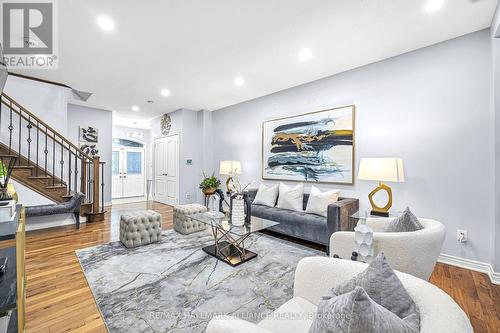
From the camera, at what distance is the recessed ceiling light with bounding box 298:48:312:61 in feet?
10.3

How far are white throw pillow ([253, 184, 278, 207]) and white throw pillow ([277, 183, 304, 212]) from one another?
0.19m

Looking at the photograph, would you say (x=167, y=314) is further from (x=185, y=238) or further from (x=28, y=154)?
(x=28, y=154)

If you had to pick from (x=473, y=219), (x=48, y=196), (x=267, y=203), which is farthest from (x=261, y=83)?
(x=48, y=196)

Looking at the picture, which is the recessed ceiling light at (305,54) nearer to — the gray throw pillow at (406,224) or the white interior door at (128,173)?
the gray throw pillow at (406,224)

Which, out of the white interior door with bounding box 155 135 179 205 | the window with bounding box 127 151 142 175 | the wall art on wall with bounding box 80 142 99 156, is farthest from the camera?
the window with bounding box 127 151 142 175

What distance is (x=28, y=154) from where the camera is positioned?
4.35 meters

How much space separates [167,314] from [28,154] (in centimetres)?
455

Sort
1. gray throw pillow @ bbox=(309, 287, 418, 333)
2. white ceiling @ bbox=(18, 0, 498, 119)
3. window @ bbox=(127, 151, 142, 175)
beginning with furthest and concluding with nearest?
1. window @ bbox=(127, 151, 142, 175)
2. white ceiling @ bbox=(18, 0, 498, 119)
3. gray throw pillow @ bbox=(309, 287, 418, 333)

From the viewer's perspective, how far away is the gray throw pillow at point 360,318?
636mm

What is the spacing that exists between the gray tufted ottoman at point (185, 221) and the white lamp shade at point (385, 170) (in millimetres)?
2676

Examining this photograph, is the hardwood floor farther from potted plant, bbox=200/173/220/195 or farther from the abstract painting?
potted plant, bbox=200/173/220/195

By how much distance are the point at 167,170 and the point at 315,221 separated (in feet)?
16.4

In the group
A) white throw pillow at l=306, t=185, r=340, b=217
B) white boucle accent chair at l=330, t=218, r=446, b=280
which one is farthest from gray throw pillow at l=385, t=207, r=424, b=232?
white throw pillow at l=306, t=185, r=340, b=217

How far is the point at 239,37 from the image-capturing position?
2.83 metres
